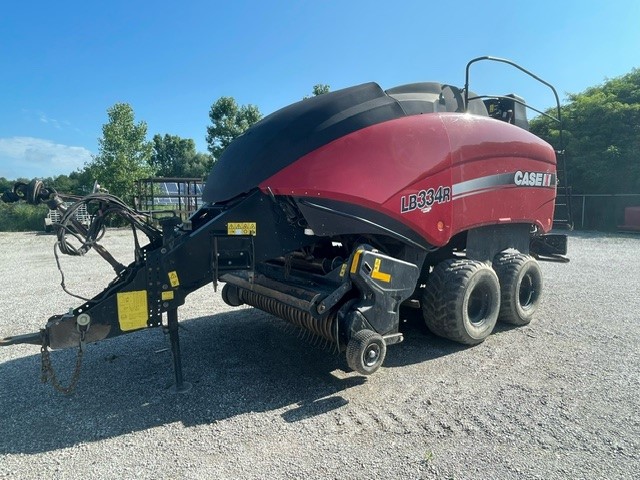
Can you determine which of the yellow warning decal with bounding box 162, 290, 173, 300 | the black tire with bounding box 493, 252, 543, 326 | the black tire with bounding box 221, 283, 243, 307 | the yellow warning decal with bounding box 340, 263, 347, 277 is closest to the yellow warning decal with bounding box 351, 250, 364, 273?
the yellow warning decal with bounding box 340, 263, 347, 277

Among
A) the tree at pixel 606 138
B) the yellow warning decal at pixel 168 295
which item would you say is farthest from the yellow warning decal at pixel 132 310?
the tree at pixel 606 138

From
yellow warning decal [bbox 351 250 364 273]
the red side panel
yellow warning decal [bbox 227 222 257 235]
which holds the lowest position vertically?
yellow warning decal [bbox 351 250 364 273]

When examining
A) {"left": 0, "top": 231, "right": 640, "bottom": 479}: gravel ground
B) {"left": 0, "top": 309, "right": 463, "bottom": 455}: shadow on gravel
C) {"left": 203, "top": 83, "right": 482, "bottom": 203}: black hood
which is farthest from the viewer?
→ {"left": 203, "top": 83, "right": 482, "bottom": 203}: black hood

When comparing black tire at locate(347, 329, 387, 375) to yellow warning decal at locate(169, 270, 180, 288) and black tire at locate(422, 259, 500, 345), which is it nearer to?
black tire at locate(422, 259, 500, 345)

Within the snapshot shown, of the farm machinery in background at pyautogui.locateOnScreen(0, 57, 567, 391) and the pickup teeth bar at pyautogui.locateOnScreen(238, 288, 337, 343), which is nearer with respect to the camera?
the farm machinery in background at pyautogui.locateOnScreen(0, 57, 567, 391)

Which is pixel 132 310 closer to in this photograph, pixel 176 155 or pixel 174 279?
pixel 174 279

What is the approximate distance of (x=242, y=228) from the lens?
360cm

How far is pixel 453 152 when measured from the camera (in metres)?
4.35

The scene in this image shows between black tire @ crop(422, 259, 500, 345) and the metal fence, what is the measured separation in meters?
18.2

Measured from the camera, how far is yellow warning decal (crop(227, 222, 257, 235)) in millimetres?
3570

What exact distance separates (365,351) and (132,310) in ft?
6.00

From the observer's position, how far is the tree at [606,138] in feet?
67.2

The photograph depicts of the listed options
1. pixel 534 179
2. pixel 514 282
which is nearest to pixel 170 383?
pixel 514 282

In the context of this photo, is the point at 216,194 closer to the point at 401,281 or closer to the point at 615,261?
the point at 401,281
